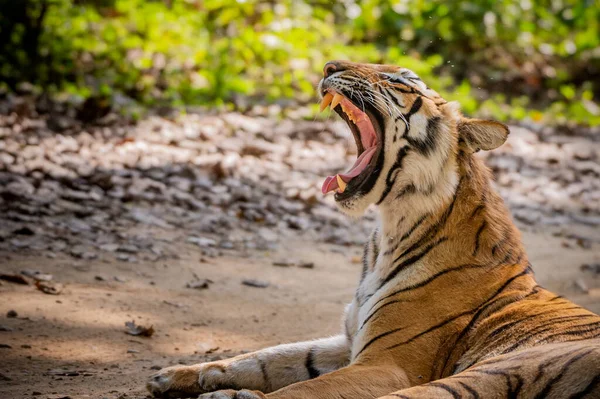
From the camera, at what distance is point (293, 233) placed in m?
6.03

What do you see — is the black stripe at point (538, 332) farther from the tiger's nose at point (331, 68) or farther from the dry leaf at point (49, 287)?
the dry leaf at point (49, 287)

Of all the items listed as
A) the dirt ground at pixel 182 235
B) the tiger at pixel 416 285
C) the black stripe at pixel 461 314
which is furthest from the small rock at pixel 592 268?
the black stripe at pixel 461 314

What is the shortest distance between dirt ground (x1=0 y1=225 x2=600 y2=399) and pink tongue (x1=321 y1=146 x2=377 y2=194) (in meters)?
0.91

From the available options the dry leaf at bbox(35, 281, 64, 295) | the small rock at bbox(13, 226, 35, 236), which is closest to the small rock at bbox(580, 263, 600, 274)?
the dry leaf at bbox(35, 281, 64, 295)

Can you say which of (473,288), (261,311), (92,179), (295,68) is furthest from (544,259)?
(295,68)

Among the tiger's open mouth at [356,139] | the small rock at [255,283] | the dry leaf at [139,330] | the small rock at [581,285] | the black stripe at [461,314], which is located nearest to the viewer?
the black stripe at [461,314]

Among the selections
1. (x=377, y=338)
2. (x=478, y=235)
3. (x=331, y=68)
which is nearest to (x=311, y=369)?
(x=377, y=338)

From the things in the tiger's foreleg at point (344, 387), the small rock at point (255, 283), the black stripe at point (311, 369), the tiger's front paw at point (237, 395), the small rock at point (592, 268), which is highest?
the small rock at point (592, 268)

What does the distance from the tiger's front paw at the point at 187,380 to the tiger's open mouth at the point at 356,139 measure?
3.09 ft

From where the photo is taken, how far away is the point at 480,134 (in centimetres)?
332

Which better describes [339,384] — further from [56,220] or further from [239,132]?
[239,132]

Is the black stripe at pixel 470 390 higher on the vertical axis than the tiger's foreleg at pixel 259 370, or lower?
higher

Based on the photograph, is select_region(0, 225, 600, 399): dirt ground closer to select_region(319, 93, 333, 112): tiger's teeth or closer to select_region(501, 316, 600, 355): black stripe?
select_region(319, 93, 333, 112): tiger's teeth

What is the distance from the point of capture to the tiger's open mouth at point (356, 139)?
3506 millimetres
